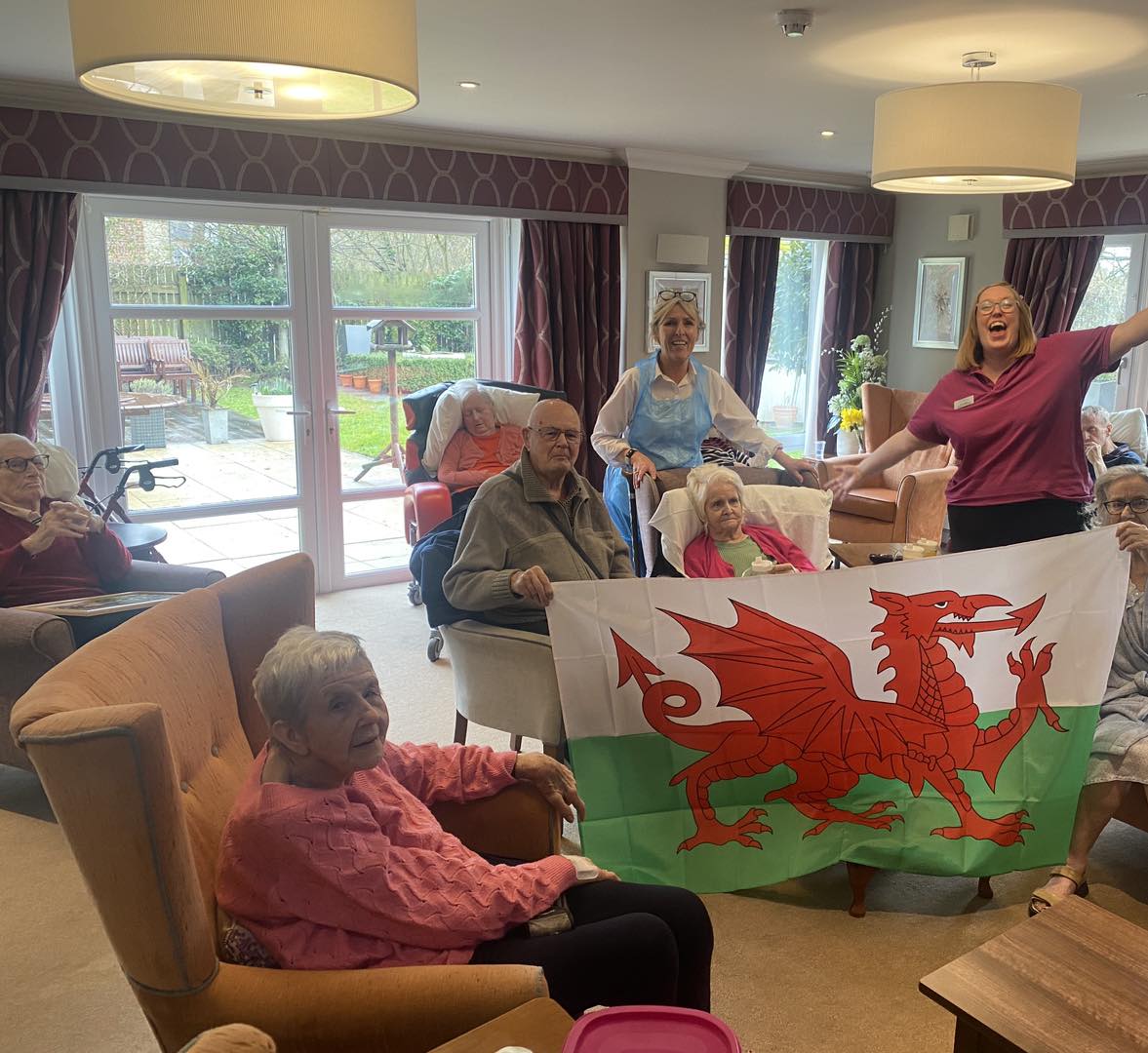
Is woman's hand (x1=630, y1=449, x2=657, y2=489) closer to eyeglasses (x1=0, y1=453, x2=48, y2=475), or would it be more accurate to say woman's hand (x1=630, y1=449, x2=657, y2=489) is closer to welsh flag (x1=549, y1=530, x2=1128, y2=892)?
welsh flag (x1=549, y1=530, x2=1128, y2=892)

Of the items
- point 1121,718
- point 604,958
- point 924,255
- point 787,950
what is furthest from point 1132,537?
point 924,255

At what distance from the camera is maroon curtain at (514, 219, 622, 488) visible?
582 cm

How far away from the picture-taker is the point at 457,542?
9.71 feet

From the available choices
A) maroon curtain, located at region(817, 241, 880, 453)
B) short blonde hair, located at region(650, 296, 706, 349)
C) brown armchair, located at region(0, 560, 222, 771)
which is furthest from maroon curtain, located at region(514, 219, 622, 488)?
brown armchair, located at region(0, 560, 222, 771)

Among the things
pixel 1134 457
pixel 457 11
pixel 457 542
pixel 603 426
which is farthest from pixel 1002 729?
pixel 1134 457

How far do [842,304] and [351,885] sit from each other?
6655mm

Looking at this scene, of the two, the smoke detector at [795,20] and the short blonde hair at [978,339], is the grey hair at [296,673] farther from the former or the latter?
the smoke detector at [795,20]

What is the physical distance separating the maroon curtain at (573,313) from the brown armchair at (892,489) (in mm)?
1441

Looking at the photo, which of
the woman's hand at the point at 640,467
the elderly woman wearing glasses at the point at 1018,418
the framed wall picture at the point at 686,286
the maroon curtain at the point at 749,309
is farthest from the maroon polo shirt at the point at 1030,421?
the maroon curtain at the point at 749,309

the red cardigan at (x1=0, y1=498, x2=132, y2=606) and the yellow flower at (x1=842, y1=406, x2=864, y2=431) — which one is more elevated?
the yellow flower at (x1=842, y1=406, x2=864, y2=431)

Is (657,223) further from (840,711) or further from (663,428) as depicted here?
(840,711)

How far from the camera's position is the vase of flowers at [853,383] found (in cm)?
704

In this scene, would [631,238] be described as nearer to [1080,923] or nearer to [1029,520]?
[1029,520]

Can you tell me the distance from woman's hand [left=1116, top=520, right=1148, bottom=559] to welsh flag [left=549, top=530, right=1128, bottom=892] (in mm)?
26
